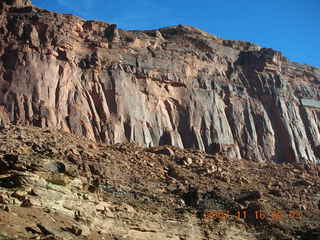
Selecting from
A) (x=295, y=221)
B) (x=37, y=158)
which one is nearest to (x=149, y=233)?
(x=37, y=158)

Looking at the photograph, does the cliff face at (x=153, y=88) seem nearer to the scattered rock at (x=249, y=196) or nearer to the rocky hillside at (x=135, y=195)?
the rocky hillside at (x=135, y=195)

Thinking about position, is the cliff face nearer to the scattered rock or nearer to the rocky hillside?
the rocky hillside

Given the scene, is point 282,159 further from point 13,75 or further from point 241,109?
point 13,75

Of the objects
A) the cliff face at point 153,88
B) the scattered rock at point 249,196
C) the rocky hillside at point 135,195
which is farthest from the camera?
the cliff face at point 153,88

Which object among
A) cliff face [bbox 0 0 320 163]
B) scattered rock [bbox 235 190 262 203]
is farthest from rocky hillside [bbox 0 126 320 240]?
cliff face [bbox 0 0 320 163]

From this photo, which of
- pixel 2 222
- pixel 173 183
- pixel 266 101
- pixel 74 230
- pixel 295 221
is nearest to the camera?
pixel 2 222

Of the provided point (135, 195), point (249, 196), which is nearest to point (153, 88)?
point (249, 196)

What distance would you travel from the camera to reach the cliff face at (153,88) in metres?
27.9

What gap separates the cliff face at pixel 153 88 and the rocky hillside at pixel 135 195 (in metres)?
3.33

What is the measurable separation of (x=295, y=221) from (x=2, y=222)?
1364 cm

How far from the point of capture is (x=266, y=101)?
38.4 m

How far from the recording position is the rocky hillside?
1588 centimetres

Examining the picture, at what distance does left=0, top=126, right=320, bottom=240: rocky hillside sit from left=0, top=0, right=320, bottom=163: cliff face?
10.9ft

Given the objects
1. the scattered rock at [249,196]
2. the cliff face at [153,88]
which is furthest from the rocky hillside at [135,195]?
the cliff face at [153,88]
